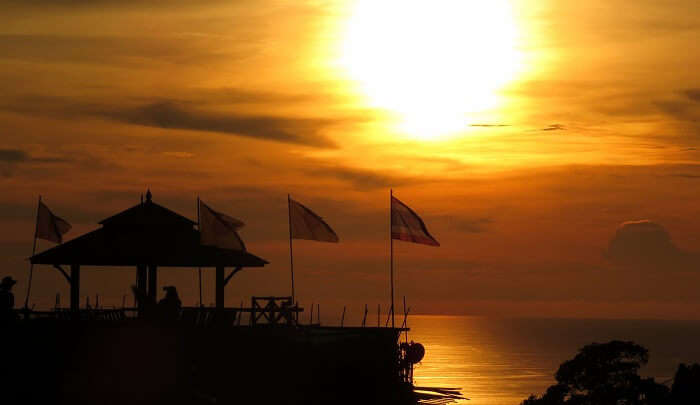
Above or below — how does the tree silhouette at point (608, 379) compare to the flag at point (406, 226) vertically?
below

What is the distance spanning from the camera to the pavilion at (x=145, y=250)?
41312mm

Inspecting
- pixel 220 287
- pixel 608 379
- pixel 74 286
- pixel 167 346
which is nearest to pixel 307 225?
pixel 220 287

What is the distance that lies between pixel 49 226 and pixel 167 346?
961cm

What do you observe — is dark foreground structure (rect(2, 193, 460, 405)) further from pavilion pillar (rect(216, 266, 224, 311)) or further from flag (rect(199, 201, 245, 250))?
flag (rect(199, 201, 245, 250))

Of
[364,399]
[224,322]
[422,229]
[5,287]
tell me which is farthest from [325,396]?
[5,287]

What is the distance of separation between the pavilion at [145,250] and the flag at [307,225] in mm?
1986

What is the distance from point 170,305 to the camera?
3862cm

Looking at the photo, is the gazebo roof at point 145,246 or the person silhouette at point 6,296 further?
the gazebo roof at point 145,246

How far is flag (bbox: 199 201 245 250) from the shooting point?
39.7 m

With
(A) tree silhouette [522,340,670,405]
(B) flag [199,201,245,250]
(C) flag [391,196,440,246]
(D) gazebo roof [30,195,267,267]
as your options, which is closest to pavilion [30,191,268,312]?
(D) gazebo roof [30,195,267,267]

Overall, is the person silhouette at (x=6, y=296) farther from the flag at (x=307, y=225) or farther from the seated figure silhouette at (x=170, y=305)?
the flag at (x=307, y=225)

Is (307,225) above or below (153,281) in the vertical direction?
above

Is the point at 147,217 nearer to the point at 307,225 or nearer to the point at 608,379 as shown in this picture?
the point at 307,225

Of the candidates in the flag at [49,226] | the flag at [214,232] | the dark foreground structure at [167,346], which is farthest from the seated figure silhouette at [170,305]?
the flag at [49,226]
